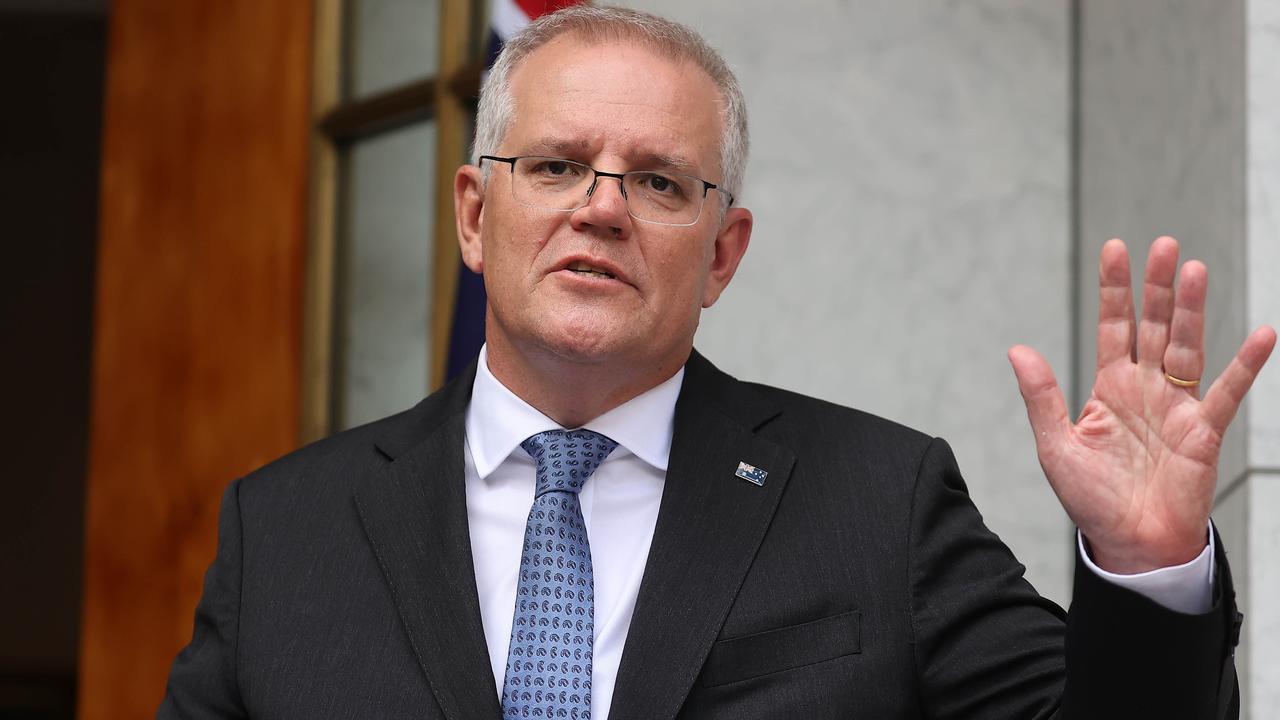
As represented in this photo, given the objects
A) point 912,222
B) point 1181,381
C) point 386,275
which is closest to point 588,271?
point 1181,381

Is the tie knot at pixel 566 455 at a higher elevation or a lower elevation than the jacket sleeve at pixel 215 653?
higher

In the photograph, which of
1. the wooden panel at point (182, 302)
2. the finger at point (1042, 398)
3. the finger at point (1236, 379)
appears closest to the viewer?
the finger at point (1236, 379)

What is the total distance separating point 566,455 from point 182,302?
8.28ft

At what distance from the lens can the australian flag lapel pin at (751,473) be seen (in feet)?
6.69

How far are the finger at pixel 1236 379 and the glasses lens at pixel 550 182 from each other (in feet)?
2.68

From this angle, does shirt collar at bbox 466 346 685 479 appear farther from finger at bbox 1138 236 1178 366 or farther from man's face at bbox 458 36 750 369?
finger at bbox 1138 236 1178 366

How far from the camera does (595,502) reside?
2.05 m

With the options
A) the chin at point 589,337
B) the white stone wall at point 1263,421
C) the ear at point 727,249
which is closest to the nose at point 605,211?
the chin at point 589,337

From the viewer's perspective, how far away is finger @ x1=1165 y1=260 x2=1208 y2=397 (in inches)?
59.4

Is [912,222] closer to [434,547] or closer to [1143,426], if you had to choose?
[434,547]

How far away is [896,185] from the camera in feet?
10.6

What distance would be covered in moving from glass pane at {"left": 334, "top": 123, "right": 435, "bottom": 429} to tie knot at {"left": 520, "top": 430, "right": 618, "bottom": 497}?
6.20ft

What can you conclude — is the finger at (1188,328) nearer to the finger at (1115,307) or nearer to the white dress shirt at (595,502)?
the finger at (1115,307)

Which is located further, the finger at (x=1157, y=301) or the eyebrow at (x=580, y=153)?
the eyebrow at (x=580, y=153)
